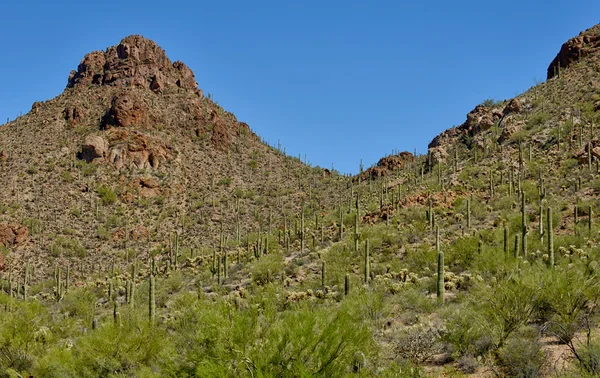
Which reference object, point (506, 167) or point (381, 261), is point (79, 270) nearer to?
point (381, 261)

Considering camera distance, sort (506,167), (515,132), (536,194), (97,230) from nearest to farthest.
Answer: (536,194)
(506,167)
(515,132)
(97,230)

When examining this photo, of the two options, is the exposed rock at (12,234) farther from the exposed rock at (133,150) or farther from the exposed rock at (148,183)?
the exposed rock at (133,150)

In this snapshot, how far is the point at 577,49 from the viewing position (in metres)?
51.5

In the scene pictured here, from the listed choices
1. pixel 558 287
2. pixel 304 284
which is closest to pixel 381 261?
pixel 304 284

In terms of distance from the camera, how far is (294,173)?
213 ft

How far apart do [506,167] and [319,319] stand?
32.2m

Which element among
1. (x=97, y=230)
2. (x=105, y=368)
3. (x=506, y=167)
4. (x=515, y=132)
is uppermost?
(x=515, y=132)

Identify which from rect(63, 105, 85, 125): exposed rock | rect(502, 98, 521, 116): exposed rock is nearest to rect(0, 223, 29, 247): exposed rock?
rect(63, 105, 85, 125): exposed rock

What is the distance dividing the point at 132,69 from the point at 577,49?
53.3 metres

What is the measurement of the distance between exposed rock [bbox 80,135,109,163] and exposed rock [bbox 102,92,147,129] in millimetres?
3290

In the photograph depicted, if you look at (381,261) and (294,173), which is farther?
(294,173)

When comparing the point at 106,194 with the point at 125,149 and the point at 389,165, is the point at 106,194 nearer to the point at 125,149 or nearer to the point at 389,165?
the point at 125,149

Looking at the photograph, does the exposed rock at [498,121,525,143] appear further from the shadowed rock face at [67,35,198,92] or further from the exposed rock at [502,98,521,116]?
the shadowed rock face at [67,35,198,92]

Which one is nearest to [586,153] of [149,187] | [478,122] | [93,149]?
[478,122]
